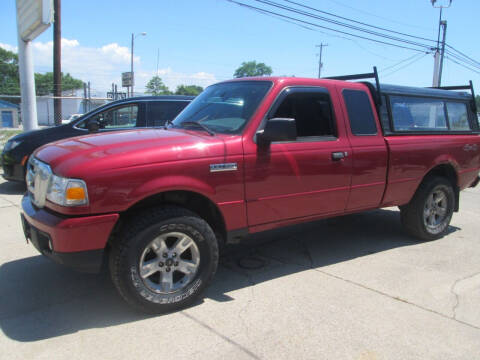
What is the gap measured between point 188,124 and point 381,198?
237 centimetres

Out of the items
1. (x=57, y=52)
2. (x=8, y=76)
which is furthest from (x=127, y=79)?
(x=8, y=76)

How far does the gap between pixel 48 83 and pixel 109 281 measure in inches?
3441

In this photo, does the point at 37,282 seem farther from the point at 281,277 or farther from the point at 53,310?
the point at 281,277

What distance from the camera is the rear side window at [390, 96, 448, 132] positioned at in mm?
4906

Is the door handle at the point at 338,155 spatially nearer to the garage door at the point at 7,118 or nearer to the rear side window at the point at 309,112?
the rear side window at the point at 309,112

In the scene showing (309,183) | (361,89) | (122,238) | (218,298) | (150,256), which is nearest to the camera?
(122,238)

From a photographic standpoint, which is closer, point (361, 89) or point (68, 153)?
point (68, 153)

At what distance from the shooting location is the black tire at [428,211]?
5156 mm

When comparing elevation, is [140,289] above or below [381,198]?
below

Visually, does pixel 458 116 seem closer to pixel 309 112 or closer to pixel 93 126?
pixel 309 112

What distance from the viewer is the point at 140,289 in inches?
123

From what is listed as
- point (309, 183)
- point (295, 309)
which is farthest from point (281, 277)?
point (309, 183)

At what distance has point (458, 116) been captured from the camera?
225 inches

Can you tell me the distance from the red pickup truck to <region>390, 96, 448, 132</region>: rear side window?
0.03 meters
